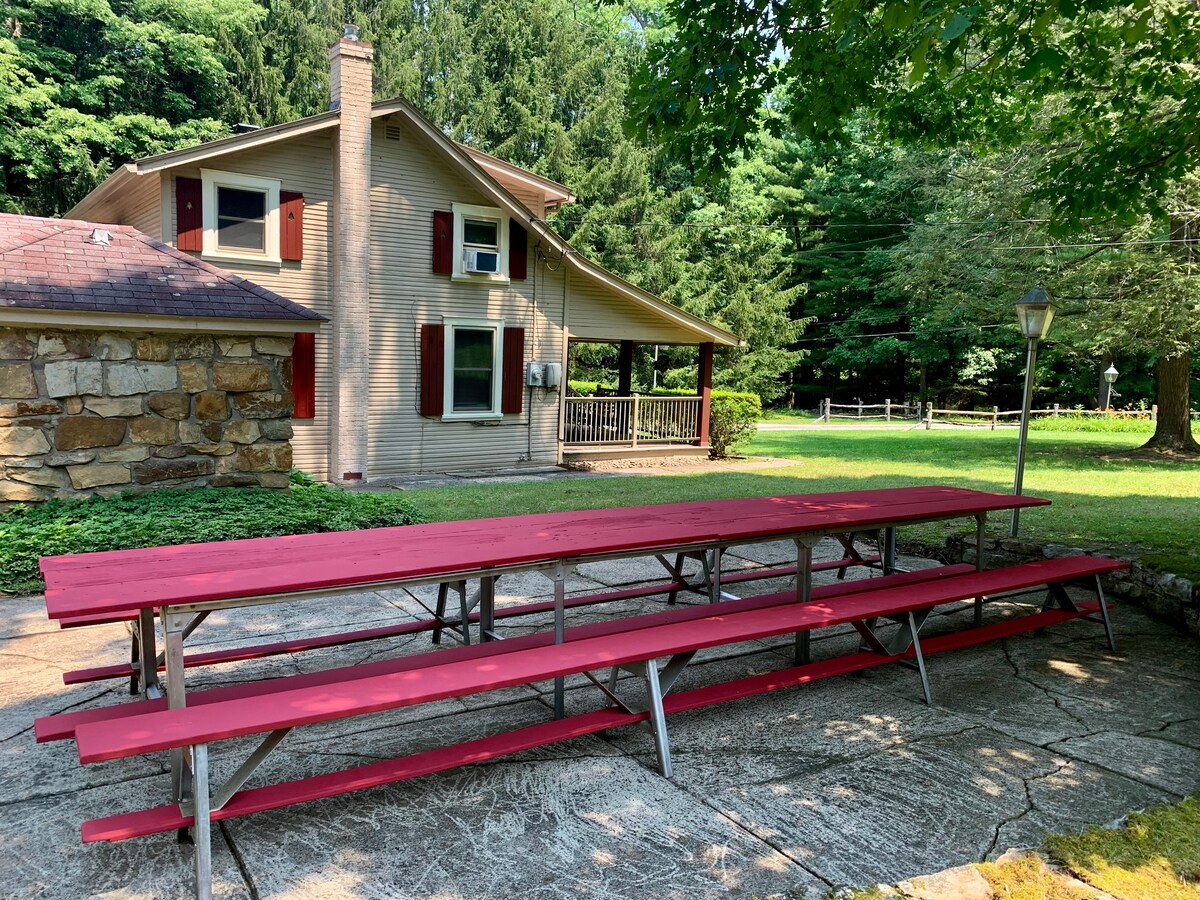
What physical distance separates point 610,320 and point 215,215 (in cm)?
717

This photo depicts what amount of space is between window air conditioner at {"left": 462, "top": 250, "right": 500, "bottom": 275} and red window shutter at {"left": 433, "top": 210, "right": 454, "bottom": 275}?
0.26m

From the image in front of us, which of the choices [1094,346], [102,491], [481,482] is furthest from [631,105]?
[1094,346]

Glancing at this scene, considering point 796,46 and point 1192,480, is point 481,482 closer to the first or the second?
point 796,46

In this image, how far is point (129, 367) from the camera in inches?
337

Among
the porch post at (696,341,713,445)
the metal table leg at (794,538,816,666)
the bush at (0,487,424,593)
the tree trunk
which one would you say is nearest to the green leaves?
the metal table leg at (794,538,816,666)

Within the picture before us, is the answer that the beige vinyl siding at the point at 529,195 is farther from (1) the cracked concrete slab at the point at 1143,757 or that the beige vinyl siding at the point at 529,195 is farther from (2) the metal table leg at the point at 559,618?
(1) the cracked concrete slab at the point at 1143,757

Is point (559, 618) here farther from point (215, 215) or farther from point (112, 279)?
point (215, 215)

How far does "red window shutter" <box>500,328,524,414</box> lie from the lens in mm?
15523

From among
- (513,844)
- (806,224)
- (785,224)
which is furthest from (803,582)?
(806,224)

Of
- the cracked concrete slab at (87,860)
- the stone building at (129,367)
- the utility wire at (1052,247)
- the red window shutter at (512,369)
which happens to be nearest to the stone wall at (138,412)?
the stone building at (129,367)

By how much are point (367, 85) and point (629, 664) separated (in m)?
12.4

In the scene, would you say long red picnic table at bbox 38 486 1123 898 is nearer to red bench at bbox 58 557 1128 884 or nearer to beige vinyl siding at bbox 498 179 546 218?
red bench at bbox 58 557 1128 884

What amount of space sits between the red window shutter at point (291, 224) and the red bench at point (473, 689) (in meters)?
10.3

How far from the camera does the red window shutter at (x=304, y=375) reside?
13219 millimetres
